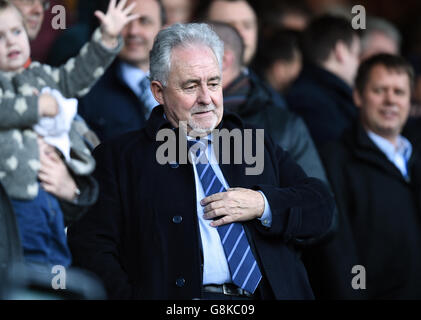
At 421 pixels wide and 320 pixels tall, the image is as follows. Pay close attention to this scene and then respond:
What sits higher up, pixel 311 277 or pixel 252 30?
pixel 252 30

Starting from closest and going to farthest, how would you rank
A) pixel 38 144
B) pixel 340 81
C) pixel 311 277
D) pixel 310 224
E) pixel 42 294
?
pixel 42 294 → pixel 38 144 → pixel 310 224 → pixel 311 277 → pixel 340 81

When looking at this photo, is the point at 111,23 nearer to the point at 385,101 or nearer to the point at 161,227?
the point at 161,227

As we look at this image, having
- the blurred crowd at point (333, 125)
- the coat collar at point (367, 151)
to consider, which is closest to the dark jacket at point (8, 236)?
the blurred crowd at point (333, 125)

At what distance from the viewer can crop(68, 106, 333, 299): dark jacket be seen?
407 cm

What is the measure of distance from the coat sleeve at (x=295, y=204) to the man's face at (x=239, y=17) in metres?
2.43

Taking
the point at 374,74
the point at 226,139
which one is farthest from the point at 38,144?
the point at 374,74

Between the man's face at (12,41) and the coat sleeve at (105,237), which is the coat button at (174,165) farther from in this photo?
the man's face at (12,41)

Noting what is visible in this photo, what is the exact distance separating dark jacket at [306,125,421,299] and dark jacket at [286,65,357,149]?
45 centimetres

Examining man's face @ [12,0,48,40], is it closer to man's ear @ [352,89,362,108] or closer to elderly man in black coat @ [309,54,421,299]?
Answer: elderly man in black coat @ [309,54,421,299]

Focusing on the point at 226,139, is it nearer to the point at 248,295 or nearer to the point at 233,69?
the point at 248,295

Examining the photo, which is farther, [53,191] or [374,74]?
[374,74]

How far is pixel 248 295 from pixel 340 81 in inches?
120

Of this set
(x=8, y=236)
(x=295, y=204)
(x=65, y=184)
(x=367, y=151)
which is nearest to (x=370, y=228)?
(x=367, y=151)

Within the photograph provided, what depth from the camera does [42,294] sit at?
262cm
